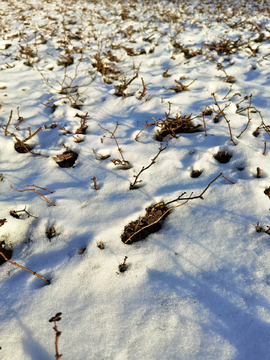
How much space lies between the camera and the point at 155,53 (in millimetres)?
4508

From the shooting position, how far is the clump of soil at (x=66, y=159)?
7.06 ft

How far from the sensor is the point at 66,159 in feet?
7.20

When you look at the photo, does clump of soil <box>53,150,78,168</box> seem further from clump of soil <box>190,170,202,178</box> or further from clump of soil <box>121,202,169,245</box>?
clump of soil <box>190,170,202,178</box>

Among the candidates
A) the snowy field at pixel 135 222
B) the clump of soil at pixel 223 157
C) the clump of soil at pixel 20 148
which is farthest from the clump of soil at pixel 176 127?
the clump of soil at pixel 20 148

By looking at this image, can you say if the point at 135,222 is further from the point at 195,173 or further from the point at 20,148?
the point at 20,148

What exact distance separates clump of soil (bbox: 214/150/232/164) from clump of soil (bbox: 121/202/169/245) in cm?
80

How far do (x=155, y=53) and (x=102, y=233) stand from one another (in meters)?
4.46

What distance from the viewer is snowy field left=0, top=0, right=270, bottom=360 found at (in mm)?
1119

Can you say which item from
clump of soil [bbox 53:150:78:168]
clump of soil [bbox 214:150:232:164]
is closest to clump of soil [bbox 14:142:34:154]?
clump of soil [bbox 53:150:78:168]

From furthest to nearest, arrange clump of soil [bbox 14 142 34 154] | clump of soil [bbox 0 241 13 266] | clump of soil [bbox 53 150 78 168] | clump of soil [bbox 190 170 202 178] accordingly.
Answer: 1. clump of soil [bbox 14 142 34 154]
2. clump of soil [bbox 53 150 78 168]
3. clump of soil [bbox 190 170 202 178]
4. clump of soil [bbox 0 241 13 266]

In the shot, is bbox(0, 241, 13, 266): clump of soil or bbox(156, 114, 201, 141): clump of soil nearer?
bbox(0, 241, 13, 266): clump of soil

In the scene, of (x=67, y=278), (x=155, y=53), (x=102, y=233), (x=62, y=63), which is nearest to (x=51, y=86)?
(x=62, y=63)

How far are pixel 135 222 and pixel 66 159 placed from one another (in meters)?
1.10

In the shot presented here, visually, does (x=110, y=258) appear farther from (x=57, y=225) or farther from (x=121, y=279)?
(x=57, y=225)
